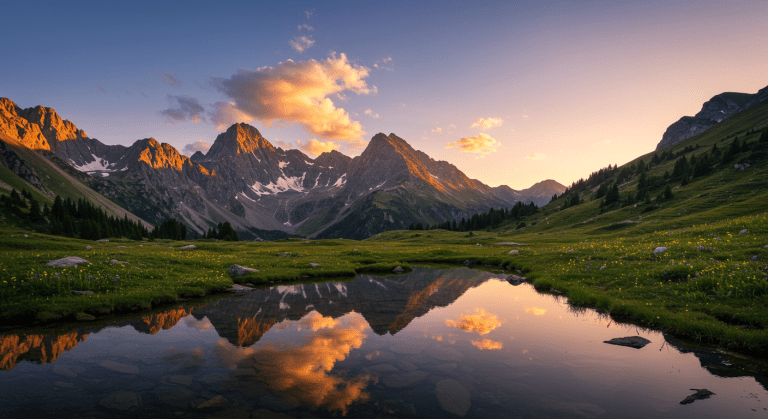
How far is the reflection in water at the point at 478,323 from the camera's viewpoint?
698 inches

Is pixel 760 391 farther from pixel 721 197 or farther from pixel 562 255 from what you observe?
pixel 721 197

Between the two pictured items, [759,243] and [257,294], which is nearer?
[759,243]

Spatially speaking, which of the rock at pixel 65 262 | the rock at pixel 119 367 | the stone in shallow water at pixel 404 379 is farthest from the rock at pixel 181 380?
the rock at pixel 65 262

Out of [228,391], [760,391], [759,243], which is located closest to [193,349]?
[228,391]

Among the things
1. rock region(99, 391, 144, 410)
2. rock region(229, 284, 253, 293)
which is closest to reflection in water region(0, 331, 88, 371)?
rock region(99, 391, 144, 410)

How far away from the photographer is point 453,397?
1052cm

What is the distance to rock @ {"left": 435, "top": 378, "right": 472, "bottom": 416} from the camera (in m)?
9.78

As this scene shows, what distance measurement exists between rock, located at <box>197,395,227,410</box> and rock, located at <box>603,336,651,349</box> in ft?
55.1

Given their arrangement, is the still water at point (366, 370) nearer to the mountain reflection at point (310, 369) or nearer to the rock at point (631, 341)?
the mountain reflection at point (310, 369)

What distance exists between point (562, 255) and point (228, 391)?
37620mm

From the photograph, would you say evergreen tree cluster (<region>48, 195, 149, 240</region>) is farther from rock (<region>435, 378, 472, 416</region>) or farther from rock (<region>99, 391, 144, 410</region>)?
rock (<region>435, 378, 472, 416</region>)

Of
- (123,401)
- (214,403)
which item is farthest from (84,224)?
(214,403)

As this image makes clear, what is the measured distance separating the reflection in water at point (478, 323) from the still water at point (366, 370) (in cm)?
12

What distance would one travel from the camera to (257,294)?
26719mm
